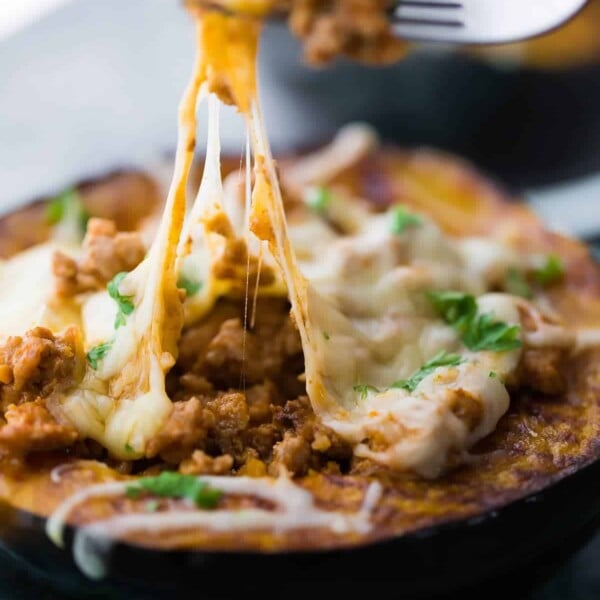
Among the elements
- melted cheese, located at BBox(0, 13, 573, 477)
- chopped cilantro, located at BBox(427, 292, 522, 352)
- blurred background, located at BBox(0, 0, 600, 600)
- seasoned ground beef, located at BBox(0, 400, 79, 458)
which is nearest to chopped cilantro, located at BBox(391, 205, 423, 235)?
melted cheese, located at BBox(0, 13, 573, 477)

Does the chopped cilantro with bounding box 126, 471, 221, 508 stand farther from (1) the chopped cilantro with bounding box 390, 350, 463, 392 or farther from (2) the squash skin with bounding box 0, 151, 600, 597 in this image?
(1) the chopped cilantro with bounding box 390, 350, 463, 392

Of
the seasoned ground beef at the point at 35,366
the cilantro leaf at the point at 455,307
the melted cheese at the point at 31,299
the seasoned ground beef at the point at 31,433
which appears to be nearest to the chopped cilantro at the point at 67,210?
the melted cheese at the point at 31,299

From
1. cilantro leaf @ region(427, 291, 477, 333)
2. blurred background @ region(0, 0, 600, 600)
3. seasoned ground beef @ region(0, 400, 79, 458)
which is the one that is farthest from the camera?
blurred background @ region(0, 0, 600, 600)

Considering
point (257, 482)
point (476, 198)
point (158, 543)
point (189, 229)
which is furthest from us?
point (476, 198)

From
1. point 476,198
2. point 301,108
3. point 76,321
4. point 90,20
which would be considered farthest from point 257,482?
point 90,20

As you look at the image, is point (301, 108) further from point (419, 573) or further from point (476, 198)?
point (419, 573)

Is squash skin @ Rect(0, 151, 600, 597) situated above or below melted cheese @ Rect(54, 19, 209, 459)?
below
